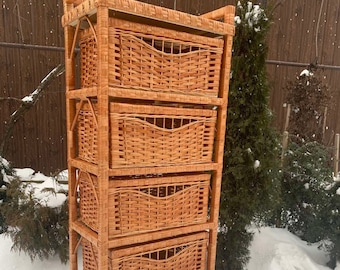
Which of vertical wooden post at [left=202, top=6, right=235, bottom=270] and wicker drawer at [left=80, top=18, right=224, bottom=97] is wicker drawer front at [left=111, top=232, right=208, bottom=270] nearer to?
vertical wooden post at [left=202, top=6, right=235, bottom=270]

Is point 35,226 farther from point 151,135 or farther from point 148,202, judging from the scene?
point 151,135

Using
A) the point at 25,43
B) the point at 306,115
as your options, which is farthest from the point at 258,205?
the point at 25,43

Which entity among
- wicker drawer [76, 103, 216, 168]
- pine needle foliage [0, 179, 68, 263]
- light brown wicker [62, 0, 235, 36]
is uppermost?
light brown wicker [62, 0, 235, 36]

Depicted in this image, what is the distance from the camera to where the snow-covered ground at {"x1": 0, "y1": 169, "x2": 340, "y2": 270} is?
1.70 m

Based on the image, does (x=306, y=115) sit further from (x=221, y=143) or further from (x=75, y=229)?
(x=75, y=229)

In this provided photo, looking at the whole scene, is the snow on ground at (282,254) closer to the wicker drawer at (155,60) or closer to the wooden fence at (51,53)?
the wicker drawer at (155,60)

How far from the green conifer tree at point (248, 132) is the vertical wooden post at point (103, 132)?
33.0 inches

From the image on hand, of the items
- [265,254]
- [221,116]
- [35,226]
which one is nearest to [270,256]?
[265,254]

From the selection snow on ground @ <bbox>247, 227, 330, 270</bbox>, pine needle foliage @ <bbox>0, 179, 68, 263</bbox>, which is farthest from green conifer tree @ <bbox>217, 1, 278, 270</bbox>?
pine needle foliage @ <bbox>0, 179, 68, 263</bbox>

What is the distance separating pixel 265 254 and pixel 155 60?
157 cm

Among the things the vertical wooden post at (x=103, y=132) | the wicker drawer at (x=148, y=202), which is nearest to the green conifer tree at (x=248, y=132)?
the wicker drawer at (x=148, y=202)

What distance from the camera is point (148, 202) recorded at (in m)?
1.13

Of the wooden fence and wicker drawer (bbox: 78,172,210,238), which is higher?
the wooden fence

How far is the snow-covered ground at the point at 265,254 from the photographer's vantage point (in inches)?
67.1
